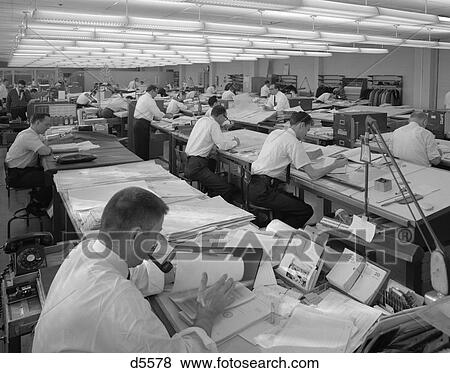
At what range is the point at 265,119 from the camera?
297 inches

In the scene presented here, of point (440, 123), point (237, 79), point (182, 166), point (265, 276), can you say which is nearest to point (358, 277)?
point (265, 276)

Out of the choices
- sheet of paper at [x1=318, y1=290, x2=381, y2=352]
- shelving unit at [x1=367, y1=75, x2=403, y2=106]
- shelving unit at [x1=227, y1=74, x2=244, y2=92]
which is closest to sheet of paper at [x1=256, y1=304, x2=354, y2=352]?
sheet of paper at [x1=318, y1=290, x2=381, y2=352]

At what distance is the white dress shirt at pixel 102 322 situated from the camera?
1211 mm

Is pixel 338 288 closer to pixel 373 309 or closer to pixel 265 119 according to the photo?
pixel 373 309

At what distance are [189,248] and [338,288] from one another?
64cm

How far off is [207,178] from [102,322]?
139 inches

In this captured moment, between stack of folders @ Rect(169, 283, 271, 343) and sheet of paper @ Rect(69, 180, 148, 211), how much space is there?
3.55 feet

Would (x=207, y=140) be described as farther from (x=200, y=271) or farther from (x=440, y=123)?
(x=200, y=271)

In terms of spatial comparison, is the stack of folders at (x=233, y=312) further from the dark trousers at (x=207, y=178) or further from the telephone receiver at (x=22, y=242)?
the dark trousers at (x=207, y=178)

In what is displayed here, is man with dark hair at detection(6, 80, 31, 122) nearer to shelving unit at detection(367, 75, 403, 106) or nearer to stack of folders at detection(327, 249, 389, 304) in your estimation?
shelving unit at detection(367, 75, 403, 106)

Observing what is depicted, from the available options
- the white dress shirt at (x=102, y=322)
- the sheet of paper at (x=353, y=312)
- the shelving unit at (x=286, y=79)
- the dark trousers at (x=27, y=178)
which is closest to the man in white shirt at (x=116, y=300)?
the white dress shirt at (x=102, y=322)

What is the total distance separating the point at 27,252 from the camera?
2035 millimetres

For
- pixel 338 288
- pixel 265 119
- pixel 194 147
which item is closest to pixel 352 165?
pixel 194 147
